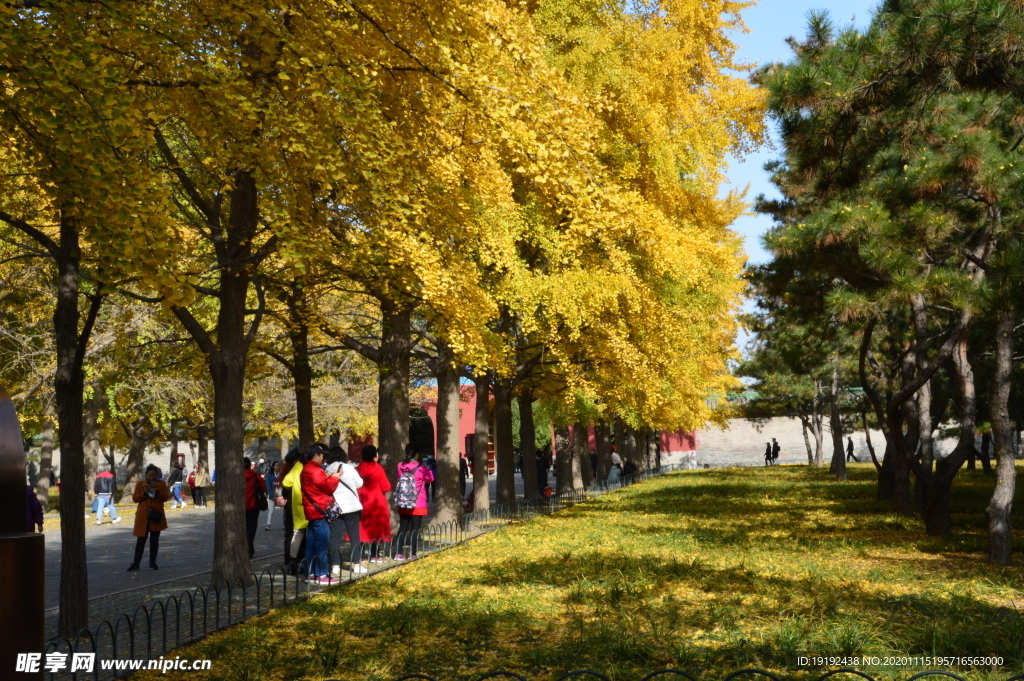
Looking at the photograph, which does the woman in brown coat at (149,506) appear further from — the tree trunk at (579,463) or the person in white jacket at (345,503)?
the tree trunk at (579,463)

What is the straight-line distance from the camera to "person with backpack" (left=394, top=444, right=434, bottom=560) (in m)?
15.1

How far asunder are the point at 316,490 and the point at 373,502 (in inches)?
72.8

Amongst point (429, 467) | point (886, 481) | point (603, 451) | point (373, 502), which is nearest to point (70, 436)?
point (373, 502)

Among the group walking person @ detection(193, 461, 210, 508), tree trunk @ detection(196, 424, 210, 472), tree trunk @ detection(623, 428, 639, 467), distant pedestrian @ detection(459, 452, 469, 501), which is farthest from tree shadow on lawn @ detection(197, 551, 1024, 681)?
tree trunk @ detection(623, 428, 639, 467)

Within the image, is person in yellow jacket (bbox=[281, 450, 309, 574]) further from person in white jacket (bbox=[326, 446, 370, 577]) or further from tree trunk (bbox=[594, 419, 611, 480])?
tree trunk (bbox=[594, 419, 611, 480])

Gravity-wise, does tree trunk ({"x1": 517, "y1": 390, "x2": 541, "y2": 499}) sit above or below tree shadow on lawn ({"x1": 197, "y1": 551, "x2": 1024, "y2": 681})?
above

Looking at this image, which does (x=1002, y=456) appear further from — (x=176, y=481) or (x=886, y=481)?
(x=176, y=481)

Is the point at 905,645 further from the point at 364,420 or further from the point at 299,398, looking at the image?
the point at 364,420

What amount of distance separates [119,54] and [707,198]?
17289 millimetres

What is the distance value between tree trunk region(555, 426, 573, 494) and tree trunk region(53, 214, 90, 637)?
2318 centimetres

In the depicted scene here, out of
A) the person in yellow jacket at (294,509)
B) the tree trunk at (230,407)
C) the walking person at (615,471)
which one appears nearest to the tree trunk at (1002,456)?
the person in yellow jacket at (294,509)

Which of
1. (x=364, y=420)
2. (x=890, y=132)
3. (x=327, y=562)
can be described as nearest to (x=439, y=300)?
(x=327, y=562)

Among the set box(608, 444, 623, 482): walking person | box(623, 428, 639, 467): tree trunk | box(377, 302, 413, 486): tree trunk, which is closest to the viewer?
box(377, 302, 413, 486): tree trunk

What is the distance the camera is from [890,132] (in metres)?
13.0
